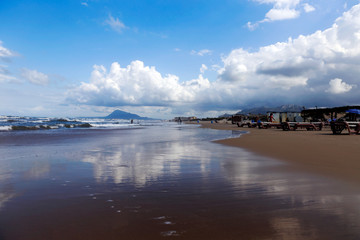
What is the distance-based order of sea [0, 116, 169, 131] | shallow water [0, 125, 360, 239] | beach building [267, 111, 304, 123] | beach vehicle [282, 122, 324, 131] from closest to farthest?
shallow water [0, 125, 360, 239] < beach vehicle [282, 122, 324, 131] < sea [0, 116, 169, 131] < beach building [267, 111, 304, 123]

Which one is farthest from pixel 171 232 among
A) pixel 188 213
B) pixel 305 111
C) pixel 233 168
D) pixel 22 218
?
pixel 305 111

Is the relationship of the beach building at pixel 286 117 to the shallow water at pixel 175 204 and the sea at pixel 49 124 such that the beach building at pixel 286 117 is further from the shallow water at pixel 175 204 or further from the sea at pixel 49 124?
the shallow water at pixel 175 204

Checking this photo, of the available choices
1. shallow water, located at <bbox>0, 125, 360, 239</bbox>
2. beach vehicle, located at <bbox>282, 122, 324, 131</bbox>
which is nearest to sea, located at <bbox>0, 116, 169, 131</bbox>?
beach vehicle, located at <bbox>282, 122, 324, 131</bbox>

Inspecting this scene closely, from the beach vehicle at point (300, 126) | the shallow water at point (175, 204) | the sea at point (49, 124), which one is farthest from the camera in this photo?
the sea at point (49, 124)

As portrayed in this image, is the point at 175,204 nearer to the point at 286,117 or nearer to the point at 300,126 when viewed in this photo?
the point at 300,126

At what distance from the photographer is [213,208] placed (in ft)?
12.5

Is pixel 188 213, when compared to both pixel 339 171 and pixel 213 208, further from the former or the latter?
pixel 339 171

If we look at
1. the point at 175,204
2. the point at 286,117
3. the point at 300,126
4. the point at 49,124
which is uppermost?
the point at 286,117

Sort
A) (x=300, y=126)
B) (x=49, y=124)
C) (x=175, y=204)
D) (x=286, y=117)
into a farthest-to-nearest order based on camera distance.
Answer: (x=286, y=117) → (x=49, y=124) → (x=300, y=126) → (x=175, y=204)

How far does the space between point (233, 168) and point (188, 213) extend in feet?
12.7

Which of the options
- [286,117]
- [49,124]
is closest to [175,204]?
[49,124]

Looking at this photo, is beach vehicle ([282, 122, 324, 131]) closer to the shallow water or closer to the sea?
the shallow water

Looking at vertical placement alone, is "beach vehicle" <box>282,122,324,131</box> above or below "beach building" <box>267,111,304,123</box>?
below

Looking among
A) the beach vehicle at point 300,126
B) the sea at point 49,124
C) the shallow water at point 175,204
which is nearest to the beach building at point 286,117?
the beach vehicle at point 300,126
